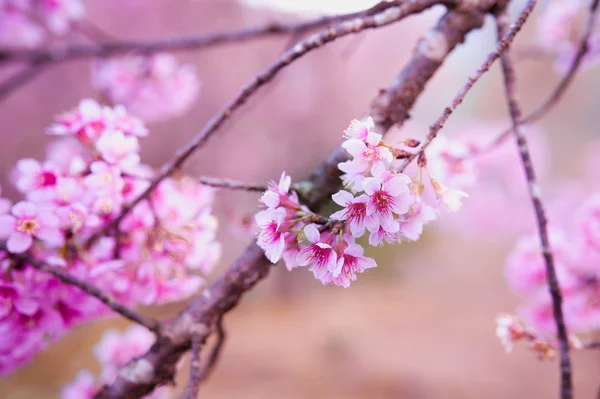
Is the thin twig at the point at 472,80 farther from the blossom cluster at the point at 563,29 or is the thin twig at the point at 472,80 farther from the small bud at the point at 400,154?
the blossom cluster at the point at 563,29

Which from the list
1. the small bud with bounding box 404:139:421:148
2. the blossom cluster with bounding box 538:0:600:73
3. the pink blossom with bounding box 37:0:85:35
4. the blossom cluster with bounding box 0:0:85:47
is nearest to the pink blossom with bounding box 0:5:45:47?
the blossom cluster with bounding box 0:0:85:47

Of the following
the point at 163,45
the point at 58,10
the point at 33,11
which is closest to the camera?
the point at 163,45

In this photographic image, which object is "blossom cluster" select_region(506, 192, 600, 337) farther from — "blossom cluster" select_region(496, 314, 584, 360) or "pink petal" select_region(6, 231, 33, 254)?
"pink petal" select_region(6, 231, 33, 254)

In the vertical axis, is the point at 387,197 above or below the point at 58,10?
below

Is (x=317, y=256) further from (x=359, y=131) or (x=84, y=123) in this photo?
(x=84, y=123)

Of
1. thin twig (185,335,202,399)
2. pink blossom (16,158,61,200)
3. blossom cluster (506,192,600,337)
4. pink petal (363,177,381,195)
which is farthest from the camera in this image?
blossom cluster (506,192,600,337)

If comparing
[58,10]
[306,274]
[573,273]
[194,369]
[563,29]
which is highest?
[306,274]

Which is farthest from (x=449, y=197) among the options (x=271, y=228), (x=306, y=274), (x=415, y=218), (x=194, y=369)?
(x=306, y=274)
